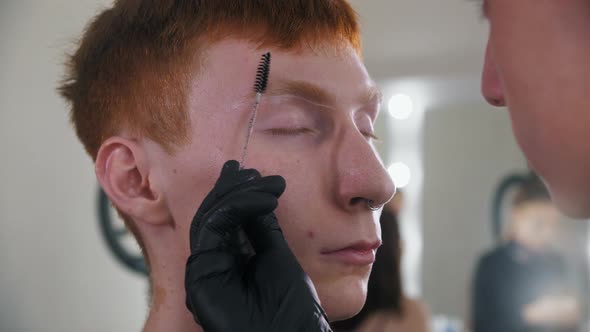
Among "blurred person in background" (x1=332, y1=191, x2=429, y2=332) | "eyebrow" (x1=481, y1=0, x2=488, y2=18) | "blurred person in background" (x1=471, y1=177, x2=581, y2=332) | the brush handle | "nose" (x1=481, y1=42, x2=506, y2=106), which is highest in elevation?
"eyebrow" (x1=481, y1=0, x2=488, y2=18)

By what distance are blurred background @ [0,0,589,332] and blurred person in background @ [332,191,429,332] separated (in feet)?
3.72

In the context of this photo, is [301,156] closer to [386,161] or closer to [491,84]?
[491,84]

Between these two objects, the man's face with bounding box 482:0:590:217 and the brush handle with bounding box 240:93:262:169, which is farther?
the brush handle with bounding box 240:93:262:169

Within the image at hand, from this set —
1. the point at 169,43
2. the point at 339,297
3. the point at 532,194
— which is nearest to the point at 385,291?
the point at 339,297

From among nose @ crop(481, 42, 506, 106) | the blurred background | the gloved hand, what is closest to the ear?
the gloved hand

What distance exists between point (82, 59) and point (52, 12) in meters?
1.40

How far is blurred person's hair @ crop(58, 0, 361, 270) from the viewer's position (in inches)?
41.9

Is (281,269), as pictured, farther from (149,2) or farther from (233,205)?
(149,2)

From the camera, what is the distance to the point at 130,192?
1.12 m

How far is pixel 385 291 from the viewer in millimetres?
1993

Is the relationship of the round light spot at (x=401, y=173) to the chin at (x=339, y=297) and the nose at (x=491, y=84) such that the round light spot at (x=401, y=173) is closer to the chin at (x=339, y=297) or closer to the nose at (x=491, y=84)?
the chin at (x=339, y=297)

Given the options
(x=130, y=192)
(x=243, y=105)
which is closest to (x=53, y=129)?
(x=130, y=192)

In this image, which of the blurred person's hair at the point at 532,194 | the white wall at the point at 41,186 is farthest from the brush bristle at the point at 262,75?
the blurred person's hair at the point at 532,194

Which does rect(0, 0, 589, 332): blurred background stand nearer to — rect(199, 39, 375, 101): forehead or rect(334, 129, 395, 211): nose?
rect(199, 39, 375, 101): forehead
